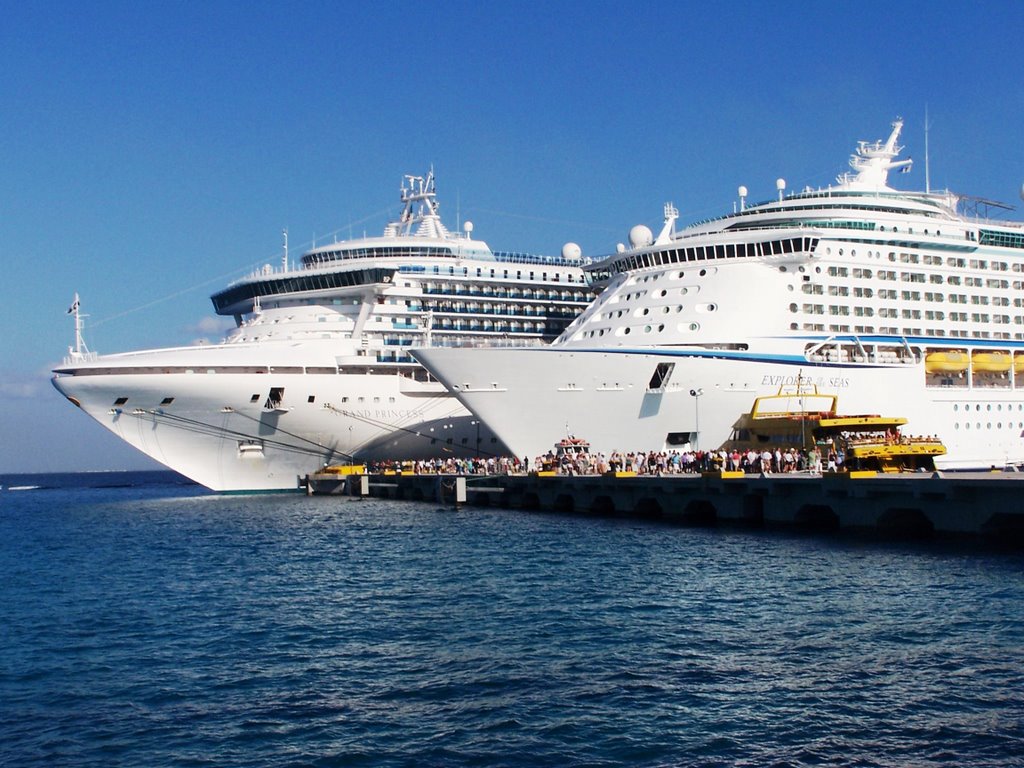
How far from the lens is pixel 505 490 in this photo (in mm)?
47500

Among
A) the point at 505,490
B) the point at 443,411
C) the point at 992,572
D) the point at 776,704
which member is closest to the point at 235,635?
the point at 776,704

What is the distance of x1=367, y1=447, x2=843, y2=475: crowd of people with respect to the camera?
126 feet

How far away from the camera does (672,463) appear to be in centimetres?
4066

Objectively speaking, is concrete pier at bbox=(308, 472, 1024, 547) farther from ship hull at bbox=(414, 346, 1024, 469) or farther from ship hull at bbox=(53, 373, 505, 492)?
ship hull at bbox=(53, 373, 505, 492)

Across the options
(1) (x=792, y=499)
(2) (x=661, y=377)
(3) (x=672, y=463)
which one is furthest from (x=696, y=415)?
(1) (x=792, y=499)

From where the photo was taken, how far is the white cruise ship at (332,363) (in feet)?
159

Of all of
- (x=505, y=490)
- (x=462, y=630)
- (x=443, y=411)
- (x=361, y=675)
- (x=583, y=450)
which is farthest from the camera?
(x=443, y=411)

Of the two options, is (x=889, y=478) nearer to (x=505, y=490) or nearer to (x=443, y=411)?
(x=505, y=490)

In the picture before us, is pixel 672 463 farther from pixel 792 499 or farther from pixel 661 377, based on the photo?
pixel 792 499

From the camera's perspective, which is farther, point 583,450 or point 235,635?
point 583,450

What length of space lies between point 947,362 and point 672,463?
15.9 metres

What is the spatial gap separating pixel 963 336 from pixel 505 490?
2177 cm

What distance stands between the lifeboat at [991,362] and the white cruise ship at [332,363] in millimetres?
20584

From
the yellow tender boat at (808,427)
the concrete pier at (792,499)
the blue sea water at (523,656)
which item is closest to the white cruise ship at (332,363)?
the concrete pier at (792,499)
